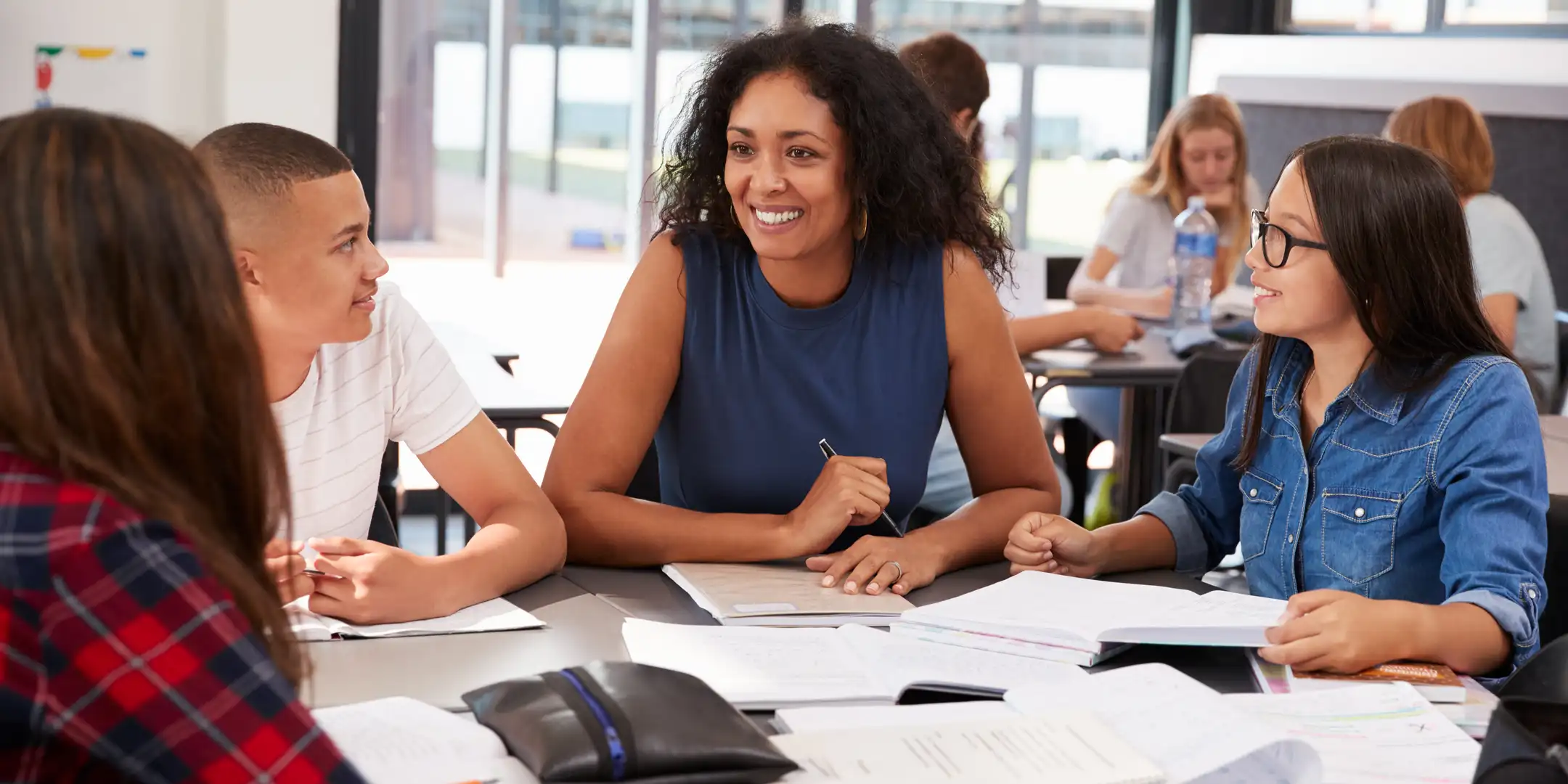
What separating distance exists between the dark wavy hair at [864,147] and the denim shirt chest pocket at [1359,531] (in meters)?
0.62

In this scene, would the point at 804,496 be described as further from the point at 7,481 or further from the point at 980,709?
the point at 7,481

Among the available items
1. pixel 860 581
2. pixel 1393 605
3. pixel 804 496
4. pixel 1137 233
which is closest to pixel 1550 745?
pixel 1393 605

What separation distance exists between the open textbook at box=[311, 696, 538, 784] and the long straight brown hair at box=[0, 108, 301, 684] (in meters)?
0.26

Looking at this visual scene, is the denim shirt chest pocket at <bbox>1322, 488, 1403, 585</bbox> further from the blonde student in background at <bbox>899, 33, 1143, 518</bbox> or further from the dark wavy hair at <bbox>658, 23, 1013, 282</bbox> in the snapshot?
the blonde student in background at <bbox>899, 33, 1143, 518</bbox>

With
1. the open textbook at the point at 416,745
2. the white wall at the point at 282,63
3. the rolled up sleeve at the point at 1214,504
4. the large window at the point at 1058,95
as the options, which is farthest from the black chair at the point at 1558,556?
the large window at the point at 1058,95

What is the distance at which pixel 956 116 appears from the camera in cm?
337

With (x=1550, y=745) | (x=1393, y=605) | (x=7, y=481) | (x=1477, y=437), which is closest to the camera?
(x=7, y=481)

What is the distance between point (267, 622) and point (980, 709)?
663 millimetres

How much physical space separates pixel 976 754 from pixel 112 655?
0.65m

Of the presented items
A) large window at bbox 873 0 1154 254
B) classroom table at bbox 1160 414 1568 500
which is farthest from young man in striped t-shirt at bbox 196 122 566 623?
large window at bbox 873 0 1154 254

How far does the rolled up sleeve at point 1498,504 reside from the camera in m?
1.55

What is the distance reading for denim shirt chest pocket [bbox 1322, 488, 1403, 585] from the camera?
1.71 meters

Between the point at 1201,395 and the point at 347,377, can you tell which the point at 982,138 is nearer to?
the point at 1201,395

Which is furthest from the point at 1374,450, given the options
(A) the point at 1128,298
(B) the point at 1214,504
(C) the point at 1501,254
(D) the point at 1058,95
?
(D) the point at 1058,95
